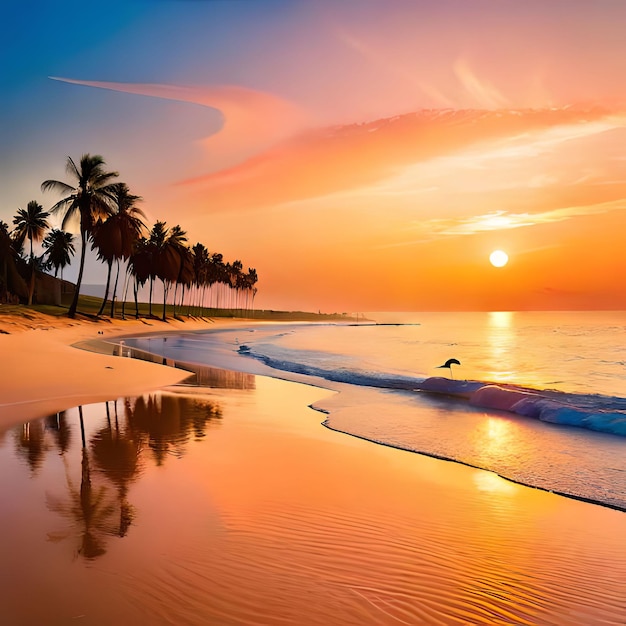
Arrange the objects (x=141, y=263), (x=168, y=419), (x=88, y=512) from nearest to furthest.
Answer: (x=88, y=512), (x=168, y=419), (x=141, y=263)

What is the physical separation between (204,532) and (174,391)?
11.2 meters

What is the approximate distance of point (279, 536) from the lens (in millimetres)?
4965

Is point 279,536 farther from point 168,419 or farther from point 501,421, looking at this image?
point 501,421

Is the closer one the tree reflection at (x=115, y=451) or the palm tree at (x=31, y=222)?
the tree reflection at (x=115, y=451)

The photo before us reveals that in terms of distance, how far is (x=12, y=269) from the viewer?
71.4m

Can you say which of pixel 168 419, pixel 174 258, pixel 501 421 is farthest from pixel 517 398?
pixel 174 258

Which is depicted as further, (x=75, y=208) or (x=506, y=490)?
(x=75, y=208)

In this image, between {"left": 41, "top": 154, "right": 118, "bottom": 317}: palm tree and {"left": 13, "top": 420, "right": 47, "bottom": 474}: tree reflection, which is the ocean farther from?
{"left": 41, "top": 154, "right": 118, "bottom": 317}: palm tree

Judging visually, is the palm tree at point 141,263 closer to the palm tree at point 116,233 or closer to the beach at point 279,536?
the palm tree at point 116,233

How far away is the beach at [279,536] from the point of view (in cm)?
368

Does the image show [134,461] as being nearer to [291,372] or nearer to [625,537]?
[625,537]

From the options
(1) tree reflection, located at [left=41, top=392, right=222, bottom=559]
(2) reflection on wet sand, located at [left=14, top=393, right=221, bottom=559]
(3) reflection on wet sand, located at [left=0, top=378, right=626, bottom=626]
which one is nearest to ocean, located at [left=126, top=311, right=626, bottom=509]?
(3) reflection on wet sand, located at [left=0, top=378, right=626, bottom=626]

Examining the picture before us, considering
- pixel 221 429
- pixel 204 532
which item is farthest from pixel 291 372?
pixel 204 532

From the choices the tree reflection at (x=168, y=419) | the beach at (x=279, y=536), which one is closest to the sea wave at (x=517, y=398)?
the beach at (x=279, y=536)
